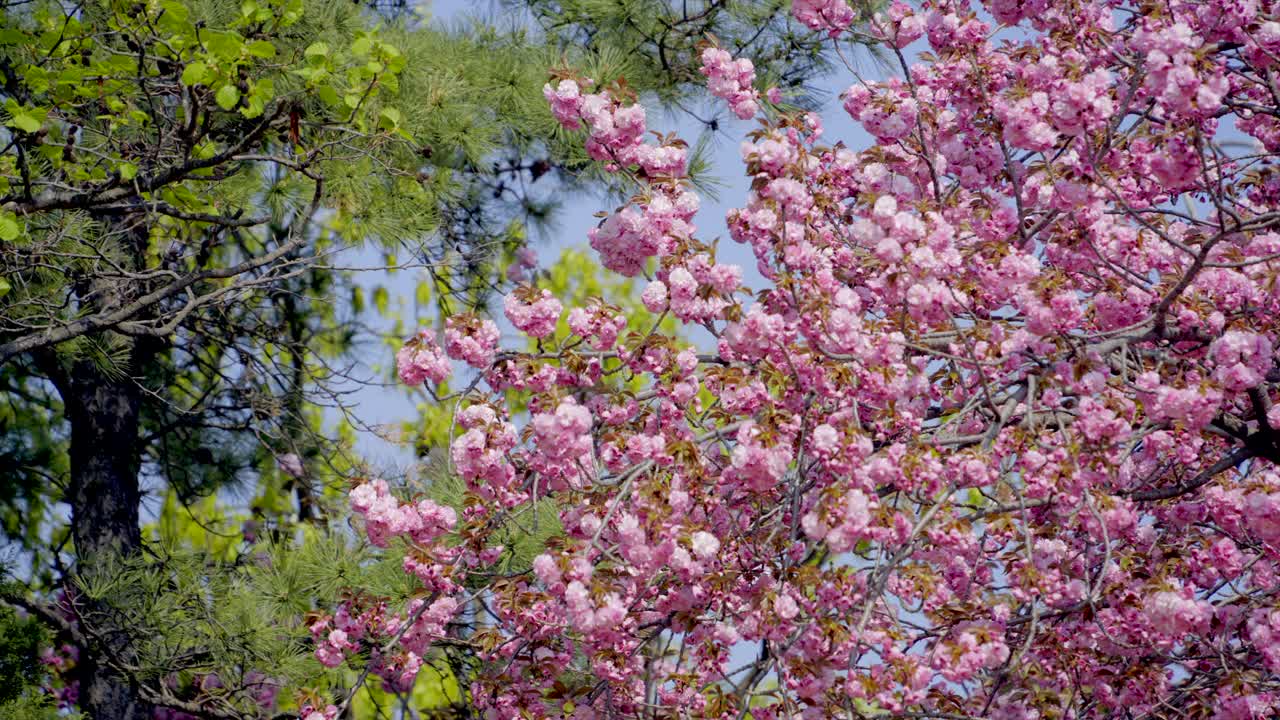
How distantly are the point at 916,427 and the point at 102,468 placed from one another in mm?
5880

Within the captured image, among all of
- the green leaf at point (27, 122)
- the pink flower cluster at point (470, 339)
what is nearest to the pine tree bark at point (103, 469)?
the green leaf at point (27, 122)

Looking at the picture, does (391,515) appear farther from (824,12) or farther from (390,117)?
(824,12)

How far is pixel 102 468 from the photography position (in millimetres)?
7855

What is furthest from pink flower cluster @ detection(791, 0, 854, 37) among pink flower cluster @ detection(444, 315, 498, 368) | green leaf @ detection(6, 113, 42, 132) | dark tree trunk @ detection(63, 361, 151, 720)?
dark tree trunk @ detection(63, 361, 151, 720)

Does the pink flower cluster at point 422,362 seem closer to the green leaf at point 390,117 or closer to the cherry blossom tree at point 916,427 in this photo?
the cherry blossom tree at point 916,427

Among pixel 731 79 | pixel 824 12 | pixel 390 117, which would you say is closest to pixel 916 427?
pixel 731 79

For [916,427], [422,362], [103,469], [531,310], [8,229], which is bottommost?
[916,427]

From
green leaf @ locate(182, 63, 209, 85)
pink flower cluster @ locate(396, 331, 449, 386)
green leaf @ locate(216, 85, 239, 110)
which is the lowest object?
pink flower cluster @ locate(396, 331, 449, 386)

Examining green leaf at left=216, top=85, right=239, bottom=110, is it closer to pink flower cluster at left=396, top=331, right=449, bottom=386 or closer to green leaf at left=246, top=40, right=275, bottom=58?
green leaf at left=246, top=40, right=275, bottom=58

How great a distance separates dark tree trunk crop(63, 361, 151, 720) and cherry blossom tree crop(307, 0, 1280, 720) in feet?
12.8

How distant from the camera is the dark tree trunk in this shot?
768cm

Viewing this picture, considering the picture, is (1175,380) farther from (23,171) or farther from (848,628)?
(23,171)

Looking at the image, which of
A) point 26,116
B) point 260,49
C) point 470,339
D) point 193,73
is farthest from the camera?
point 26,116

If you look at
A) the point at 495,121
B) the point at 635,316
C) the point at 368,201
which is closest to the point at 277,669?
the point at 368,201
